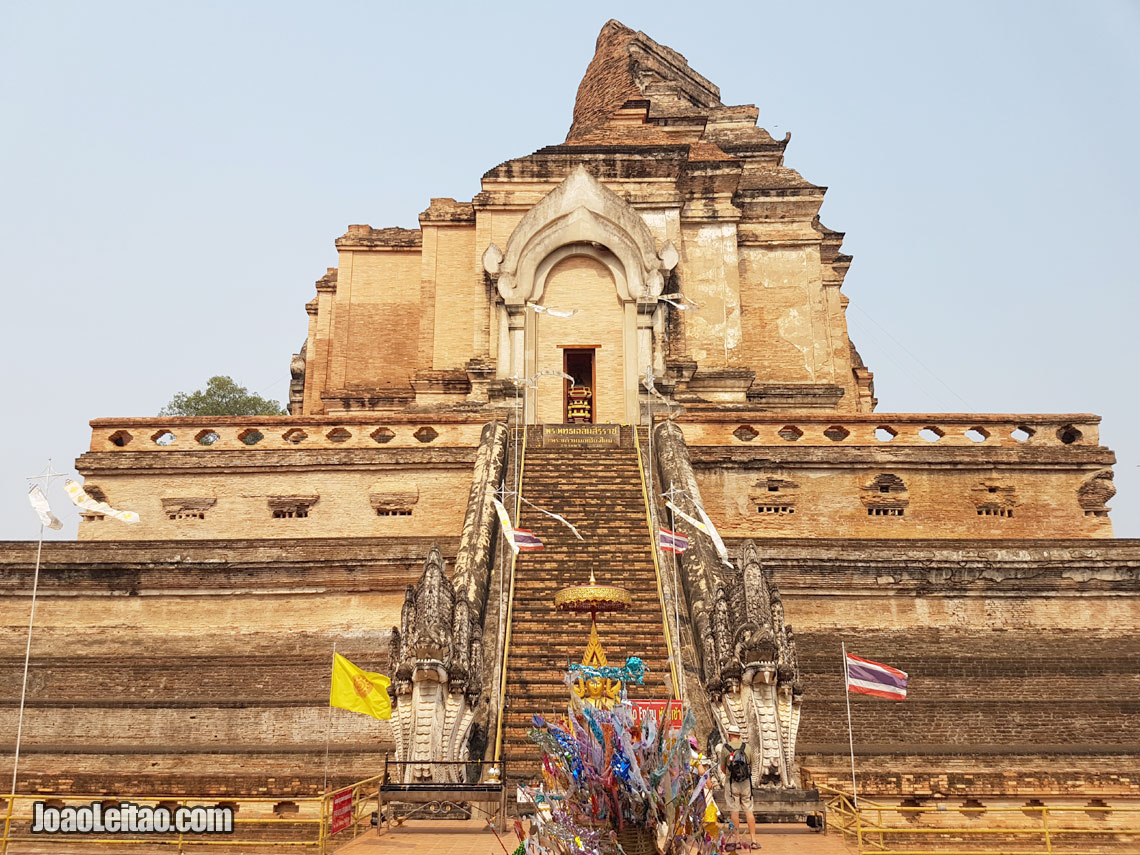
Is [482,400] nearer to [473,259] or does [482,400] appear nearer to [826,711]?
[473,259]

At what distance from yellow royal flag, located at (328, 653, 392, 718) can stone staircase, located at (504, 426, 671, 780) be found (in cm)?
153

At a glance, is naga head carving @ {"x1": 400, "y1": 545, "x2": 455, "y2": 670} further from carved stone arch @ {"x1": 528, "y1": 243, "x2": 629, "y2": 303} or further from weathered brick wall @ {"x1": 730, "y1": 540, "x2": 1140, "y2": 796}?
carved stone arch @ {"x1": 528, "y1": 243, "x2": 629, "y2": 303}

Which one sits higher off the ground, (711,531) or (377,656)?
(711,531)

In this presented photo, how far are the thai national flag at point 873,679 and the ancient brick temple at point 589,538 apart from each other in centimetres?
69

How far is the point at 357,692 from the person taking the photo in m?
14.1

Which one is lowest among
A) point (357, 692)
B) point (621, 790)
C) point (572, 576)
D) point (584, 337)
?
point (621, 790)

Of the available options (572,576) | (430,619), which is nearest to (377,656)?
(572,576)

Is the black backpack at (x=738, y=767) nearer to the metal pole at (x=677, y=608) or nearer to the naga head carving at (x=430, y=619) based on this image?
the metal pole at (x=677, y=608)

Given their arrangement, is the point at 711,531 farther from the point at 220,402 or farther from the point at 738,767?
the point at 220,402

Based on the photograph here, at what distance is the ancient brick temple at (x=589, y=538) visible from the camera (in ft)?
48.8

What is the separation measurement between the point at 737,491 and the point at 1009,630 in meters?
5.42

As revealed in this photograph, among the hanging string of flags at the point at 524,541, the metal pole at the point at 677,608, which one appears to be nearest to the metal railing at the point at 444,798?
the metal pole at the point at 677,608

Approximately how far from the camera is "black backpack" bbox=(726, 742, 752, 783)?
38.8 ft

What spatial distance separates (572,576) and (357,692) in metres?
4.25
